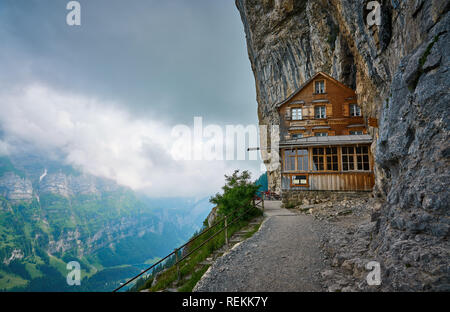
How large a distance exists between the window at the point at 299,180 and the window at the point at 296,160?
1.98 feet

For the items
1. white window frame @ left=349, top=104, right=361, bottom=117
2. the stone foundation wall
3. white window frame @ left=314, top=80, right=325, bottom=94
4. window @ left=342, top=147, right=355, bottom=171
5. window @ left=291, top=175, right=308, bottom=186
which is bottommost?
the stone foundation wall

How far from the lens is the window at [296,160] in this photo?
16781 mm

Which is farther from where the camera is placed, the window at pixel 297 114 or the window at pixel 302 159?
the window at pixel 297 114

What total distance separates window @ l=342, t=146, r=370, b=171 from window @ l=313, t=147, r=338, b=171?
66 centimetres

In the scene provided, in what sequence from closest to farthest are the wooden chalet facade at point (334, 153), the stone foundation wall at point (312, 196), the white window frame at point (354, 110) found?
the stone foundation wall at point (312, 196) → the wooden chalet facade at point (334, 153) → the white window frame at point (354, 110)

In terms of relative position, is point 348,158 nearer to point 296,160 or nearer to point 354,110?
point 296,160

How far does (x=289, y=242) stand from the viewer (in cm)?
866

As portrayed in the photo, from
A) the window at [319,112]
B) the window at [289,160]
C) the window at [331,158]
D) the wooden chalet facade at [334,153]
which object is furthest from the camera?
the window at [319,112]

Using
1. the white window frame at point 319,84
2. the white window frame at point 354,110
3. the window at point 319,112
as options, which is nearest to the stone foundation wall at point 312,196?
the window at point 319,112

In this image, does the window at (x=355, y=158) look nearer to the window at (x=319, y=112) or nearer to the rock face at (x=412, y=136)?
the rock face at (x=412, y=136)

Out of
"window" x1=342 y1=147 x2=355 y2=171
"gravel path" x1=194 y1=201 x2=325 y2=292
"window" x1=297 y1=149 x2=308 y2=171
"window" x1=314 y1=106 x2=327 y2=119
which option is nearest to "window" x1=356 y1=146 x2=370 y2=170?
"window" x1=342 y1=147 x2=355 y2=171

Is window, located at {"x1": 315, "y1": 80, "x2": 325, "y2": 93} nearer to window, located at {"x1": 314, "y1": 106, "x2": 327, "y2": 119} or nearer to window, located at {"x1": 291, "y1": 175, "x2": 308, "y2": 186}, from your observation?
window, located at {"x1": 314, "y1": 106, "x2": 327, "y2": 119}

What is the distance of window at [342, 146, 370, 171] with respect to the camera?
15.6 metres

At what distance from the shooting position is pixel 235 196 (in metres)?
13.4
